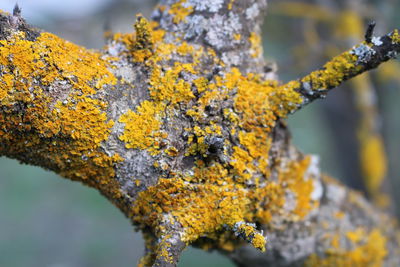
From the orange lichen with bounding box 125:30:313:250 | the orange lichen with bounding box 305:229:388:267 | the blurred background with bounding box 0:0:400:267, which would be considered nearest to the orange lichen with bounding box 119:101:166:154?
the orange lichen with bounding box 125:30:313:250

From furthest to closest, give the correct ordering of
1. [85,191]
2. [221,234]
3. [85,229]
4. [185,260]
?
[85,191] < [85,229] < [185,260] < [221,234]

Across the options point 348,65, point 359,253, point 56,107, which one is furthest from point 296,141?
point 56,107

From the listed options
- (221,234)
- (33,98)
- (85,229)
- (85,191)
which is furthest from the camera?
(85,191)

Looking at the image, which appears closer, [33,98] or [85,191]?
[33,98]

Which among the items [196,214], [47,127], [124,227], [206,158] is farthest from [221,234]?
[124,227]

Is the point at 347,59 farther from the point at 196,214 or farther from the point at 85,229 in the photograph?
the point at 85,229

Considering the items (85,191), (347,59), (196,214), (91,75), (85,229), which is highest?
(85,191)
